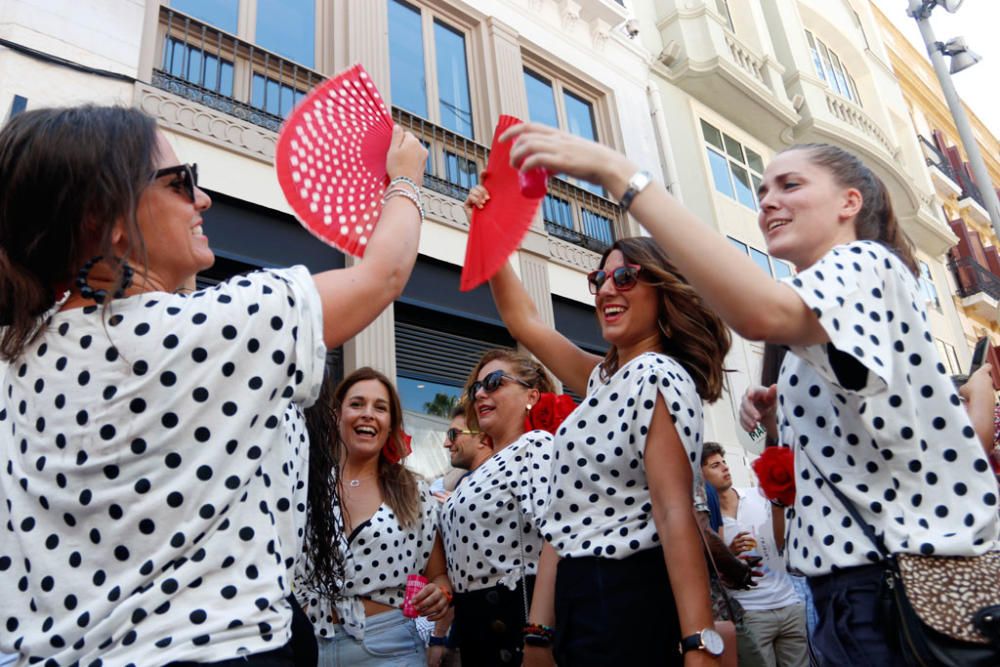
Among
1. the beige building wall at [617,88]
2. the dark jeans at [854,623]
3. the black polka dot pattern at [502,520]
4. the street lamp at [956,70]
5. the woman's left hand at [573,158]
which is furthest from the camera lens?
the street lamp at [956,70]

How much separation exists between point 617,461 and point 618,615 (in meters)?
0.40

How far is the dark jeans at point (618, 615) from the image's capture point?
5.73ft

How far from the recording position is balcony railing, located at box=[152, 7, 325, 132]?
20.8 ft

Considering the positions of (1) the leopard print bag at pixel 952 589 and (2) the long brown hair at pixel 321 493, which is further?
(2) the long brown hair at pixel 321 493

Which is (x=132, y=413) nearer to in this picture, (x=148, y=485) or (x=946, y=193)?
(x=148, y=485)

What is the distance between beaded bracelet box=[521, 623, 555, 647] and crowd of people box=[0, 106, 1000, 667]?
2cm

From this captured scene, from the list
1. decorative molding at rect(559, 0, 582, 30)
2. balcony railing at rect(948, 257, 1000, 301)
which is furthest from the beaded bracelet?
balcony railing at rect(948, 257, 1000, 301)

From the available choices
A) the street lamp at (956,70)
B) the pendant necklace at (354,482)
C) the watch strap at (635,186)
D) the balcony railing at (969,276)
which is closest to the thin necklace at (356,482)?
the pendant necklace at (354,482)

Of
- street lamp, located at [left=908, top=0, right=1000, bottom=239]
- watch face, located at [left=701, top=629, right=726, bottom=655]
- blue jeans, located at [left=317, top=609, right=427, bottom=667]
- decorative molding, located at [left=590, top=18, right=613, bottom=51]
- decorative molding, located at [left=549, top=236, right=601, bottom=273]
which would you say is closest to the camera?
watch face, located at [left=701, top=629, right=726, bottom=655]

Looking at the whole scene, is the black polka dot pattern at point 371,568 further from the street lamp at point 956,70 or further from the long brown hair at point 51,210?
the street lamp at point 956,70

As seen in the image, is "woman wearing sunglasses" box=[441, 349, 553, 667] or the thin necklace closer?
"woman wearing sunglasses" box=[441, 349, 553, 667]

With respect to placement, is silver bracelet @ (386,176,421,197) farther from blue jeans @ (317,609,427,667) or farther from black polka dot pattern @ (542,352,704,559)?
blue jeans @ (317,609,427,667)

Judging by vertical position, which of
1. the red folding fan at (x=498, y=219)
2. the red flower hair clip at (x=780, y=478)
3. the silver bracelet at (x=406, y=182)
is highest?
the red folding fan at (x=498, y=219)

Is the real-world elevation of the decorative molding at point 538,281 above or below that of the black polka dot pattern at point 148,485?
above
